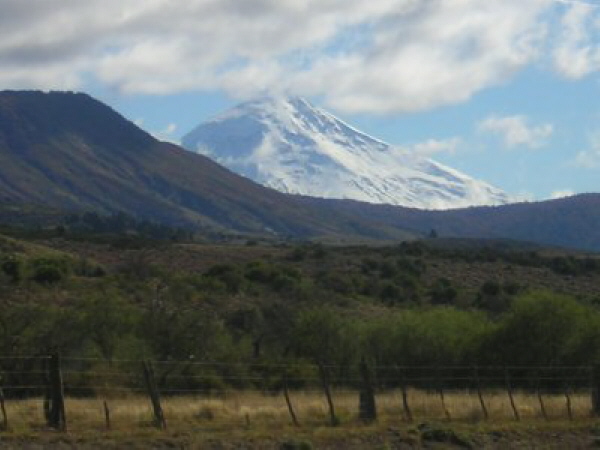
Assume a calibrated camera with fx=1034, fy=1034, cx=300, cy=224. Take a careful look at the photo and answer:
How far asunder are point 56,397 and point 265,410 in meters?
6.36

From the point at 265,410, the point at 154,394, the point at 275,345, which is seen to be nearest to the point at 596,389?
the point at 265,410

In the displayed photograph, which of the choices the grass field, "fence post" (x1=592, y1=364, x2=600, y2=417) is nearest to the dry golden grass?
the grass field

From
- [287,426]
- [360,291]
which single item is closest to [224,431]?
[287,426]

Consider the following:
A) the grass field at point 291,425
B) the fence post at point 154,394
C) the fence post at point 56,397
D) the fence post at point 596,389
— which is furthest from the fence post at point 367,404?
the fence post at point 596,389

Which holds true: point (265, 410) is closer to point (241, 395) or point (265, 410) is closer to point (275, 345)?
point (241, 395)

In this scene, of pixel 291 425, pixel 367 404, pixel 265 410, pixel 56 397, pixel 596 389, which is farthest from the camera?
pixel 596 389

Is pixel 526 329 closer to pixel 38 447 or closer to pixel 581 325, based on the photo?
pixel 581 325

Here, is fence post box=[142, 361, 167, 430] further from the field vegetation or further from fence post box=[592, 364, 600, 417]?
fence post box=[592, 364, 600, 417]

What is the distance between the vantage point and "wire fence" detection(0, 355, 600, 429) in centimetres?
2462

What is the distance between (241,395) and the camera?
31250 mm

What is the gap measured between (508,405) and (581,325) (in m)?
11.5

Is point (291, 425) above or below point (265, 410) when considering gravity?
below

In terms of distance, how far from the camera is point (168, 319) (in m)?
40.8

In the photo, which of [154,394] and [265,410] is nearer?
[154,394]
